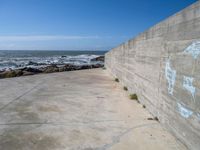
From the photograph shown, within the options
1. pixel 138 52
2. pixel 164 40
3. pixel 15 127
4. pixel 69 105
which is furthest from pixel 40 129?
pixel 138 52

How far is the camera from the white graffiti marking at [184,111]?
267 cm

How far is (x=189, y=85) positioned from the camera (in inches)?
105

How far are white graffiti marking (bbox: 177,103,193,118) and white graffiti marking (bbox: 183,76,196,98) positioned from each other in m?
0.24

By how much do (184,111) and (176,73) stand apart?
564mm

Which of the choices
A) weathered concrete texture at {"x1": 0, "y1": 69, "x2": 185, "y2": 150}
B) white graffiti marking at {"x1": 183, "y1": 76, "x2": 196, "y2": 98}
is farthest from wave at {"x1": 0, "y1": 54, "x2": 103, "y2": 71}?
white graffiti marking at {"x1": 183, "y1": 76, "x2": 196, "y2": 98}

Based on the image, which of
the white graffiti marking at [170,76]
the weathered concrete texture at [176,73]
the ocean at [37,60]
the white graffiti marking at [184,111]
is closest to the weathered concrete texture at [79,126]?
the weathered concrete texture at [176,73]

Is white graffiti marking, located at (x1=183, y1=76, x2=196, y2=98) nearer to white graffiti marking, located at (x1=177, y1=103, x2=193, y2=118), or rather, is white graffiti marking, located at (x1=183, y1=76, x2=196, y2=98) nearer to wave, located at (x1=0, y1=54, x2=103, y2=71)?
white graffiti marking, located at (x1=177, y1=103, x2=193, y2=118)

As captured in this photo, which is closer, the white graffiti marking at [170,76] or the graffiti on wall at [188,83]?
the graffiti on wall at [188,83]

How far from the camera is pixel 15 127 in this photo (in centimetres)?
360

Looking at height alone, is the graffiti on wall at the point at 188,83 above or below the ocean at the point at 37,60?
above

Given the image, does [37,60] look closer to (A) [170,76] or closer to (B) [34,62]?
(B) [34,62]

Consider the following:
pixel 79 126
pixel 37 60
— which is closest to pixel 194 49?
pixel 79 126

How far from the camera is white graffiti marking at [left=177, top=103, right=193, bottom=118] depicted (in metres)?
2.67

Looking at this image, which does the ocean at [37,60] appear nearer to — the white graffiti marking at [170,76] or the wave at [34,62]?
the wave at [34,62]
